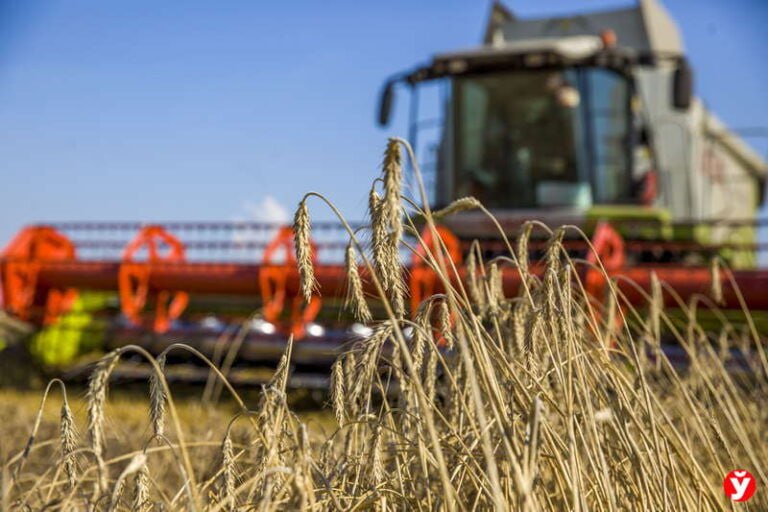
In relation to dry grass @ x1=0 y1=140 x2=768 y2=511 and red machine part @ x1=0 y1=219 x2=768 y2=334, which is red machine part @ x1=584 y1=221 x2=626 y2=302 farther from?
dry grass @ x1=0 y1=140 x2=768 y2=511

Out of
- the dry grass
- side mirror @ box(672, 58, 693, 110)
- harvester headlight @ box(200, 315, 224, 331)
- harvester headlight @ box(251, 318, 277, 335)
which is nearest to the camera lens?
the dry grass

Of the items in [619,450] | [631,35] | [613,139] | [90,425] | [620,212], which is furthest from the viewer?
[631,35]

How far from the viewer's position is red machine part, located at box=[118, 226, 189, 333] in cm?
→ 571

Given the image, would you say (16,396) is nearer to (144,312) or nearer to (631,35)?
(144,312)

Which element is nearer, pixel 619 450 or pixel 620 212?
pixel 619 450

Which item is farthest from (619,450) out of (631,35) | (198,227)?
A: (631,35)

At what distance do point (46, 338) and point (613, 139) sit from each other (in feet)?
14.9

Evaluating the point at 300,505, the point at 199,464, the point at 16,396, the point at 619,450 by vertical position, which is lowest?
the point at 16,396

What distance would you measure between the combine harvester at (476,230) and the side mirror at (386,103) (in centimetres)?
1

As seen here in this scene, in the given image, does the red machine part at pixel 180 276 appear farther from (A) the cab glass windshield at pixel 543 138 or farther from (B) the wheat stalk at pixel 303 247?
(B) the wheat stalk at pixel 303 247

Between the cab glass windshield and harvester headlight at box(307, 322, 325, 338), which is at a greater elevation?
the cab glass windshield

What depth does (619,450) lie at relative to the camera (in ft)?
5.41

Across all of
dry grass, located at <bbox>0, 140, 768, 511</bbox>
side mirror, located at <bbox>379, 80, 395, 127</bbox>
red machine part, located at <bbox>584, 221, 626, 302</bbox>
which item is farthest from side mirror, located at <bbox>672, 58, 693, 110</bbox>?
dry grass, located at <bbox>0, 140, 768, 511</bbox>

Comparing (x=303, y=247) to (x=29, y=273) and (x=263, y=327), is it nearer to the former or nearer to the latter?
(x=263, y=327)
